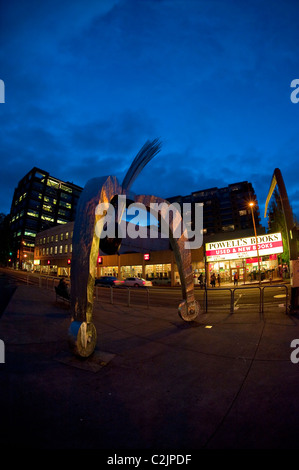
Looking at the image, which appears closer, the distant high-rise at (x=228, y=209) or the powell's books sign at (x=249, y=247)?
the powell's books sign at (x=249, y=247)

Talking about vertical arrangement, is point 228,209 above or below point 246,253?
above

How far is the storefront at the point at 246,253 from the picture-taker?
25.4m

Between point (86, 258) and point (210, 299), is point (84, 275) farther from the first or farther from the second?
point (210, 299)

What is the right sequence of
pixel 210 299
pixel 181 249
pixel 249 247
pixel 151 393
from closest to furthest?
pixel 151 393
pixel 181 249
pixel 210 299
pixel 249 247

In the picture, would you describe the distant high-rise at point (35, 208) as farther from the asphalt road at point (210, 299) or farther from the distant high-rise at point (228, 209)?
the asphalt road at point (210, 299)

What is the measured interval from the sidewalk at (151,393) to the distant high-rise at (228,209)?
92.8 metres

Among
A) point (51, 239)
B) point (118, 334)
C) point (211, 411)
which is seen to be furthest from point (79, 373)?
point (51, 239)

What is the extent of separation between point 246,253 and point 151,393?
2569 centimetres

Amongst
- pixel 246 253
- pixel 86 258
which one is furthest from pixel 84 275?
pixel 246 253

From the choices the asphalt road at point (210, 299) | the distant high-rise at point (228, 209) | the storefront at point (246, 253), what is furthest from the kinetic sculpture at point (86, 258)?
the distant high-rise at point (228, 209)

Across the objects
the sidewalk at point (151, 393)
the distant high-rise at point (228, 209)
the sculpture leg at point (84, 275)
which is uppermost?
the distant high-rise at point (228, 209)

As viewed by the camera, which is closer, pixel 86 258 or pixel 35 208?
pixel 86 258

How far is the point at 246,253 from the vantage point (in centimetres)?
2559
